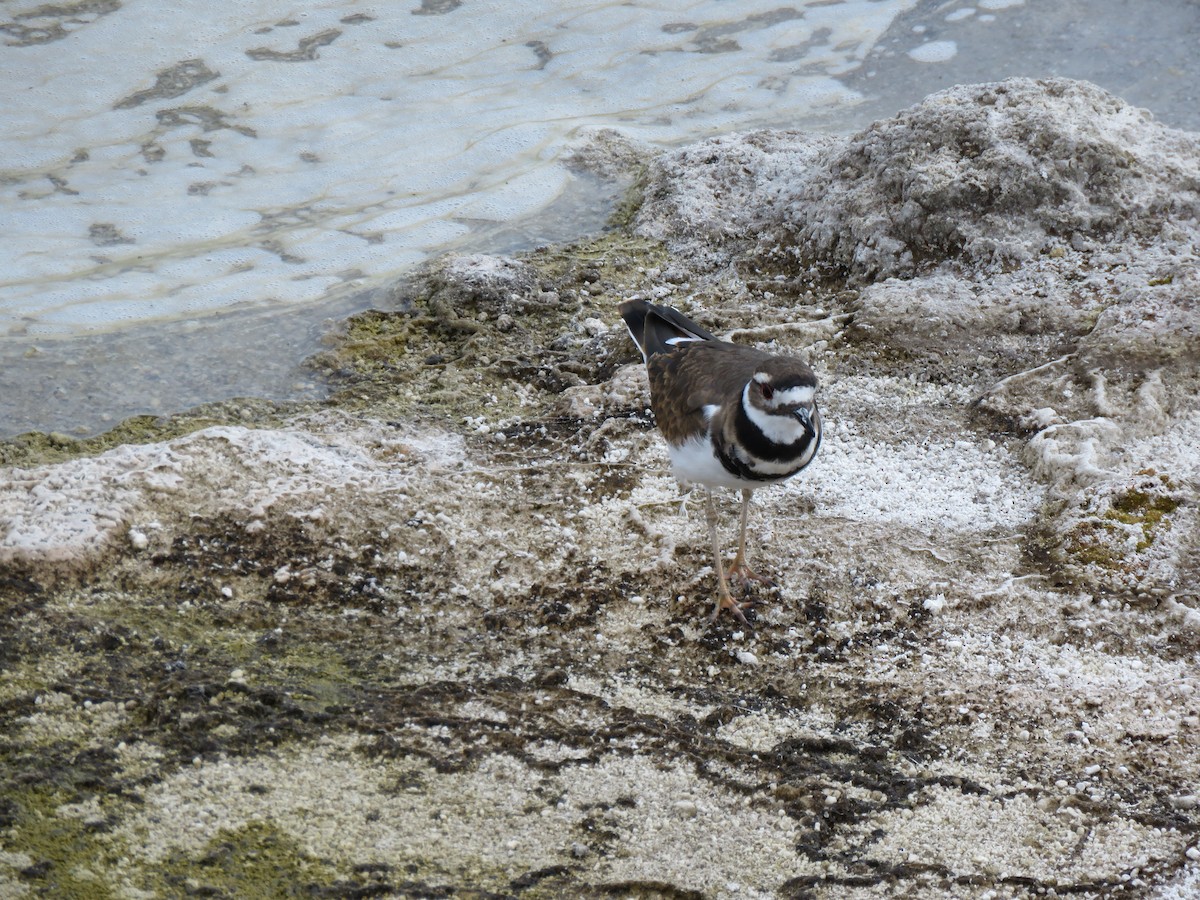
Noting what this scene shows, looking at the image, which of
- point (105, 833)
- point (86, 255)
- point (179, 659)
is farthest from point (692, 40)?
point (105, 833)

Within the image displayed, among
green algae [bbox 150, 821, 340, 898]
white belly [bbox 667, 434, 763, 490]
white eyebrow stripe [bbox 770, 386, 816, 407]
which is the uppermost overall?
white eyebrow stripe [bbox 770, 386, 816, 407]

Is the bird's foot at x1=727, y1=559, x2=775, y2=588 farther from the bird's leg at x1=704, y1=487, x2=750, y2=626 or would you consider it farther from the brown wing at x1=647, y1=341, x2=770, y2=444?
the brown wing at x1=647, y1=341, x2=770, y2=444

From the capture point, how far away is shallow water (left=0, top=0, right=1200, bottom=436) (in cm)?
615

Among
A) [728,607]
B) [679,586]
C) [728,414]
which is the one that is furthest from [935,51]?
[728,607]

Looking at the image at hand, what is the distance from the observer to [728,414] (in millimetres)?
4039

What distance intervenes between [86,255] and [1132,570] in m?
5.79

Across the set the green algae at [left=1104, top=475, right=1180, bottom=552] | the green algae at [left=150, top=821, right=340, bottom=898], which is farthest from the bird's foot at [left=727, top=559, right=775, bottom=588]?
the green algae at [left=150, top=821, right=340, bottom=898]

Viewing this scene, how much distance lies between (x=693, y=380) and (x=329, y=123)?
4.88 meters

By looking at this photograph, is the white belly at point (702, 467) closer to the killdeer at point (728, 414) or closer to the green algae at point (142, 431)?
the killdeer at point (728, 414)

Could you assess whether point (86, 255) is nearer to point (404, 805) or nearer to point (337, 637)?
point (337, 637)

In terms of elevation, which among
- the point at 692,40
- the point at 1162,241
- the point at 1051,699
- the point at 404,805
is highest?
the point at 692,40

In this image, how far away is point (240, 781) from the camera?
321 centimetres

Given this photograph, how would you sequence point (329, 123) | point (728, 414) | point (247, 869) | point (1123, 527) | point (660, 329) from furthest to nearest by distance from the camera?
1. point (329, 123)
2. point (660, 329)
3. point (1123, 527)
4. point (728, 414)
5. point (247, 869)

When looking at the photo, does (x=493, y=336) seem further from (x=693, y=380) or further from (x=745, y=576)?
(x=745, y=576)
